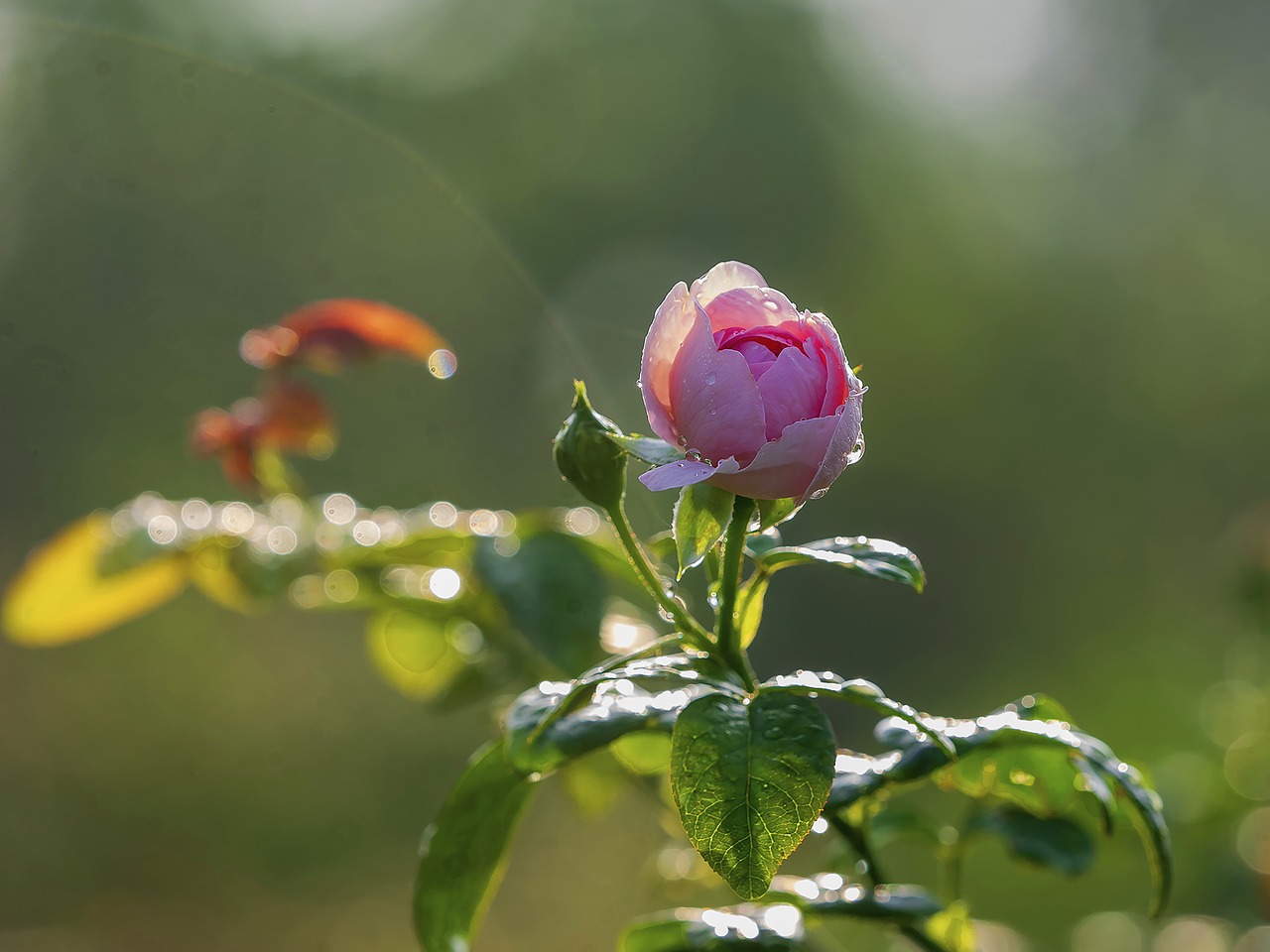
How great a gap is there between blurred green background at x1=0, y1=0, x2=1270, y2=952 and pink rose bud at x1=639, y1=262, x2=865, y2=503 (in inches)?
17.1

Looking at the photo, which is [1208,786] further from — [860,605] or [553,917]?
[860,605]

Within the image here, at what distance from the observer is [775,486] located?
0.37 m

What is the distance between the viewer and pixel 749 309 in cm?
40

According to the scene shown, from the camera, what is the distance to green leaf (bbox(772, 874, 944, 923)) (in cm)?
40

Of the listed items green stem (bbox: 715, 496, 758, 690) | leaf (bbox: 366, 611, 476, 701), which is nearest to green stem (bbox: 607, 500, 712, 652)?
green stem (bbox: 715, 496, 758, 690)

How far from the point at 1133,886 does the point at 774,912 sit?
2472mm

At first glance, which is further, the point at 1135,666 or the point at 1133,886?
the point at 1135,666

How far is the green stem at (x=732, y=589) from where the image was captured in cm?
39

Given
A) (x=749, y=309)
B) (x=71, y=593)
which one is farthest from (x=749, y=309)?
(x=71, y=593)

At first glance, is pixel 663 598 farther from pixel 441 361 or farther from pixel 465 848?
pixel 441 361

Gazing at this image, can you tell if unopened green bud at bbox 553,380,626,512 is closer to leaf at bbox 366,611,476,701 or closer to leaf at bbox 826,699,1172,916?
leaf at bbox 826,699,1172,916

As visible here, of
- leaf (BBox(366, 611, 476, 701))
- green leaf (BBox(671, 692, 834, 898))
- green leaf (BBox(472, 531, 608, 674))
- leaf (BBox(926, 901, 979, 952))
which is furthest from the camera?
leaf (BBox(366, 611, 476, 701))

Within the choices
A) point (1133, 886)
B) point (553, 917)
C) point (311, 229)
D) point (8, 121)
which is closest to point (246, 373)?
point (311, 229)

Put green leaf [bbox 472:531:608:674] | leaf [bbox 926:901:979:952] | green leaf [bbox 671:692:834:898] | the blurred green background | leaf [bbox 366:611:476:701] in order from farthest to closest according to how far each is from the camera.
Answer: the blurred green background < leaf [bbox 366:611:476:701] < green leaf [bbox 472:531:608:674] < leaf [bbox 926:901:979:952] < green leaf [bbox 671:692:834:898]
